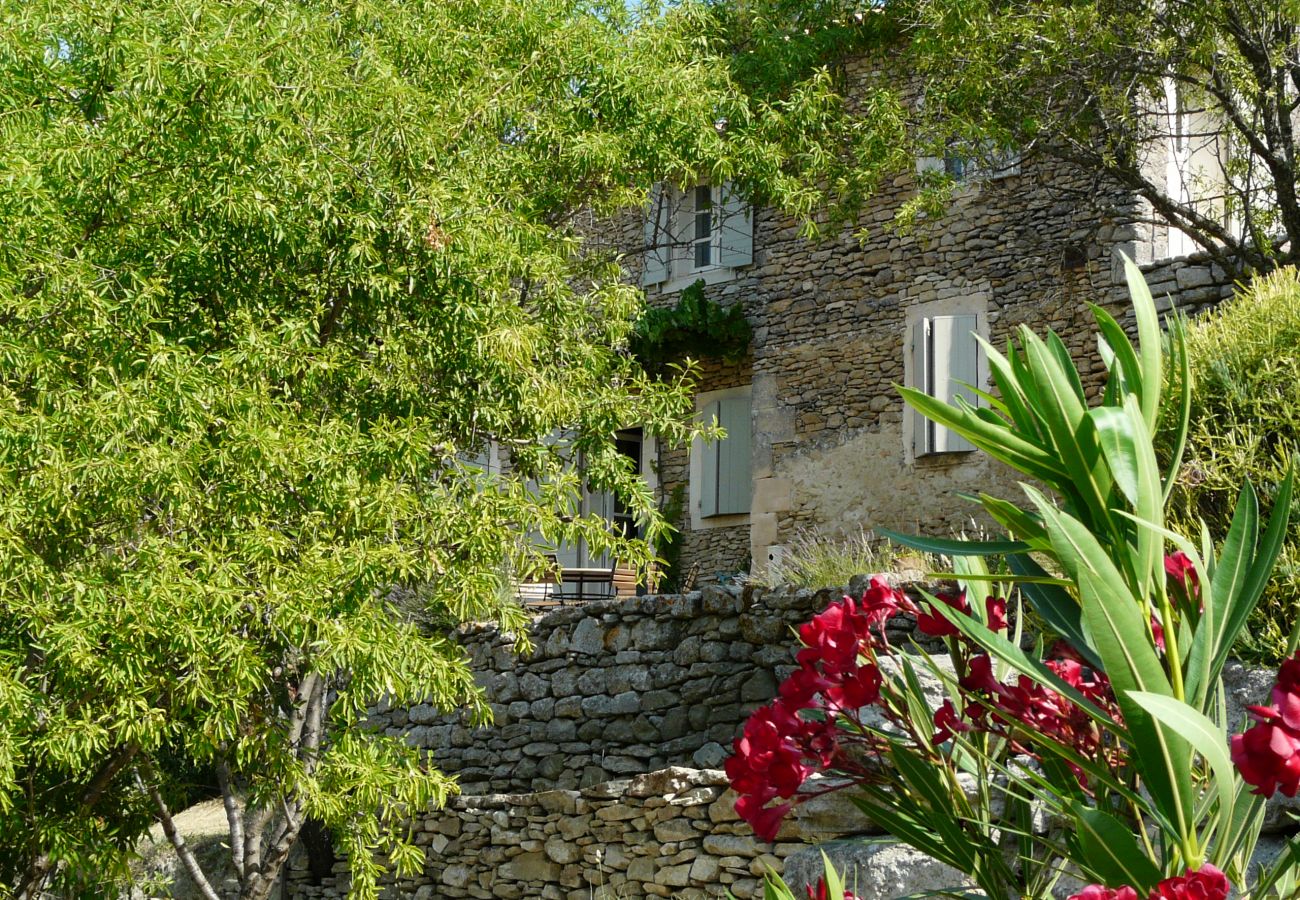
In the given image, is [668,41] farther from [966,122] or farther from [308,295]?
[308,295]

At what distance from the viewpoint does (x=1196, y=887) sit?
1.53 meters

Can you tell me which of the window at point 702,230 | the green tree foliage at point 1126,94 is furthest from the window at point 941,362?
the window at point 702,230

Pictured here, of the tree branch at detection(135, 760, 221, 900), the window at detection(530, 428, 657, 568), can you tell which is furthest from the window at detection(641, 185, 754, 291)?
the tree branch at detection(135, 760, 221, 900)

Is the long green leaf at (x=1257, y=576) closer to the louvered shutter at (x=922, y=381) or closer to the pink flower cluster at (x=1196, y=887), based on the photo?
the pink flower cluster at (x=1196, y=887)

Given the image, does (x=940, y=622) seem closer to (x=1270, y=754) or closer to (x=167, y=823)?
(x=1270, y=754)

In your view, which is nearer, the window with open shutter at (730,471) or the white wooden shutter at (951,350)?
the white wooden shutter at (951,350)

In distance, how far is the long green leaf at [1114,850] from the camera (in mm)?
1655

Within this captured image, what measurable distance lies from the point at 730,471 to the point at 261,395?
8219 mm

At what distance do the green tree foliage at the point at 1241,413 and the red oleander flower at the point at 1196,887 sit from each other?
11.0ft

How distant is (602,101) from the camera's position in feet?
24.5

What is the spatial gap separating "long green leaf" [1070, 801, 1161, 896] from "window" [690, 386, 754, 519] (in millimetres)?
10925

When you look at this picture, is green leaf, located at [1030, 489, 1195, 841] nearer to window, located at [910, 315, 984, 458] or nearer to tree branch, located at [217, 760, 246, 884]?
tree branch, located at [217, 760, 246, 884]

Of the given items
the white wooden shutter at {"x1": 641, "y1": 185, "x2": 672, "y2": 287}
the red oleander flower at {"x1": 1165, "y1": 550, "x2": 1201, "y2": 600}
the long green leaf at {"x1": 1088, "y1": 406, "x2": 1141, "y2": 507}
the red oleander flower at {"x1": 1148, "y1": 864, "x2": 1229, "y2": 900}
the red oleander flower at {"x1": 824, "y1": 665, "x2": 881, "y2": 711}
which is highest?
the white wooden shutter at {"x1": 641, "y1": 185, "x2": 672, "y2": 287}

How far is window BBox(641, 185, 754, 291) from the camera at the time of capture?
13.2m
